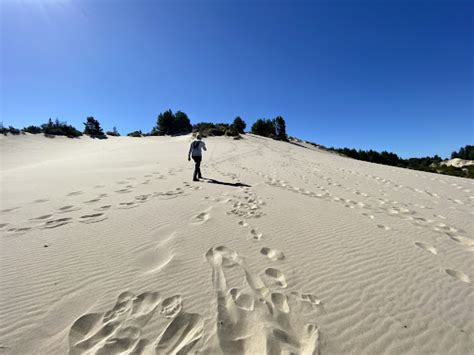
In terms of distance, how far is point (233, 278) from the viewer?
110 inches

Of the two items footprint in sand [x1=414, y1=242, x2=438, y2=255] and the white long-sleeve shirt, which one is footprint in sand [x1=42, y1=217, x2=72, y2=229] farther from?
footprint in sand [x1=414, y1=242, x2=438, y2=255]

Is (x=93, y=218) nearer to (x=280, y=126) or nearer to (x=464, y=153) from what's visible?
(x=280, y=126)

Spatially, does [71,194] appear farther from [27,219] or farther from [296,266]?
[296,266]

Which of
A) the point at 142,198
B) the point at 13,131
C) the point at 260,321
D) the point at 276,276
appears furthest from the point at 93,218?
the point at 13,131

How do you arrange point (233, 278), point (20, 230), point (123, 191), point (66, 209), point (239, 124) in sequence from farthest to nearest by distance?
point (239, 124) → point (123, 191) → point (66, 209) → point (20, 230) → point (233, 278)

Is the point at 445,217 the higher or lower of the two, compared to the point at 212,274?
higher

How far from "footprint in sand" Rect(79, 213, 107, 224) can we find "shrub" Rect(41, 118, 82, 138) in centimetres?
3595

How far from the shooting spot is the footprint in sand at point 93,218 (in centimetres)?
468

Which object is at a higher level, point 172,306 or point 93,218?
point 172,306

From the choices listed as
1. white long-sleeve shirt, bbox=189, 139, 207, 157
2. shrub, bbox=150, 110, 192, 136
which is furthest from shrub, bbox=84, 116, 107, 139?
white long-sleeve shirt, bbox=189, 139, 207, 157

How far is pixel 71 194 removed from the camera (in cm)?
680

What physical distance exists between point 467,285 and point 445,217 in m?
3.65

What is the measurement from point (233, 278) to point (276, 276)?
0.62 metres

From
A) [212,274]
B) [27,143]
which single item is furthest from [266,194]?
[27,143]
